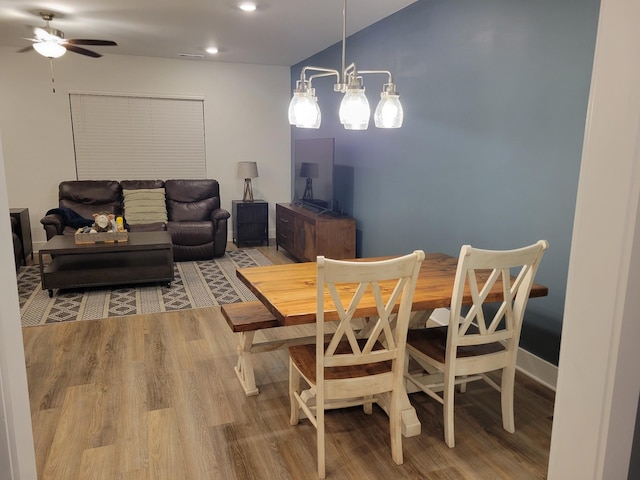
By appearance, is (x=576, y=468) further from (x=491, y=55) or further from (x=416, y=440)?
(x=491, y=55)

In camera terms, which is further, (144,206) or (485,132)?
(144,206)

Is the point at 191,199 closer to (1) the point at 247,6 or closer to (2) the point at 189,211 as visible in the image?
(2) the point at 189,211

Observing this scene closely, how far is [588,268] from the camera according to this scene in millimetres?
958

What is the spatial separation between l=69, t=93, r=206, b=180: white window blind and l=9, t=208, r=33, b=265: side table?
92cm

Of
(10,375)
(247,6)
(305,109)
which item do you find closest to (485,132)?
(305,109)

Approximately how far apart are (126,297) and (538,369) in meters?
3.48

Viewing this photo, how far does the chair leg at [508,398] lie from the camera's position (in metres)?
2.32

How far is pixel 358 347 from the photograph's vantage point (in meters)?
2.01

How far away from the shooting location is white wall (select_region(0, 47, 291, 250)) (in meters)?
5.85

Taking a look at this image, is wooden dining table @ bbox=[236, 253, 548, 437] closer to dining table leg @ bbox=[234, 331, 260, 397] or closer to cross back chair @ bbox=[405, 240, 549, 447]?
cross back chair @ bbox=[405, 240, 549, 447]

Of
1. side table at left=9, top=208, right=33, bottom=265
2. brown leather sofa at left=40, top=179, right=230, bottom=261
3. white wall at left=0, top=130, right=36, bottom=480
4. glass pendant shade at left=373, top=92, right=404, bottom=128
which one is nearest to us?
white wall at left=0, top=130, right=36, bottom=480

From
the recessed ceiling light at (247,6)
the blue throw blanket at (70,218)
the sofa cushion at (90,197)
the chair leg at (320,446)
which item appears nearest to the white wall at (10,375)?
the chair leg at (320,446)

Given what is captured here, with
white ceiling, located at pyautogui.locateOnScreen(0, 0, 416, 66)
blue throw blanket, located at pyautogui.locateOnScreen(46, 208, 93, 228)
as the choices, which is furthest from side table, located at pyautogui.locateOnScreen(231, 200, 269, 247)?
white ceiling, located at pyautogui.locateOnScreen(0, 0, 416, 66)

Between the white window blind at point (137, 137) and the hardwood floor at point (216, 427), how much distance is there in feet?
12.0
